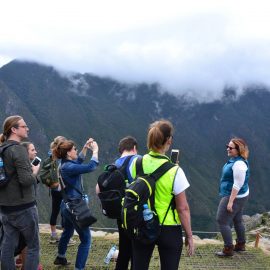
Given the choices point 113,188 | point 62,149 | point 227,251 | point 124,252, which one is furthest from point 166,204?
point 227,251

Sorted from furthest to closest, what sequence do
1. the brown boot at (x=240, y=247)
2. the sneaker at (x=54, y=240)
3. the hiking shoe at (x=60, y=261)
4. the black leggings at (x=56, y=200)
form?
the sneaker at (x=54, y=240) < the brown boot at (x=240, y=247) < the black leggings at (x=56, y=200) < the hiking shoe at (x=60, y=261)

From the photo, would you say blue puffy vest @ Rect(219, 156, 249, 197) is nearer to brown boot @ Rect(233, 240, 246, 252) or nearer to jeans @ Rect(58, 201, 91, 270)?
brown boot @ Rect(233, 240, 246, 252)

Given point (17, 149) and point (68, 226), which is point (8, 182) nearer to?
point (17, 149)

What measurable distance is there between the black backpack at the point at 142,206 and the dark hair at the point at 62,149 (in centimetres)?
266

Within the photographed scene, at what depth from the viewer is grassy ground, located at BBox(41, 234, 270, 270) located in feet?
29.0

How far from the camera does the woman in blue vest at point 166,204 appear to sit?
5.20 meters

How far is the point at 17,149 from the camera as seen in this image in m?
6.02

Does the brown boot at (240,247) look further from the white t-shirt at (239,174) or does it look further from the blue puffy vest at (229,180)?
the white t-shirt at (239,174)

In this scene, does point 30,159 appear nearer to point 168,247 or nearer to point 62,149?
point 62,149

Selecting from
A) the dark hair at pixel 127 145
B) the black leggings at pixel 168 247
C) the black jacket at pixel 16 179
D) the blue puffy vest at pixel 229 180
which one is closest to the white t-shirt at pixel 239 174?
the blue puffy vest at pixel 229 180

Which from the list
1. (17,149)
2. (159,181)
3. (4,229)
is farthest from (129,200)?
(4,229)

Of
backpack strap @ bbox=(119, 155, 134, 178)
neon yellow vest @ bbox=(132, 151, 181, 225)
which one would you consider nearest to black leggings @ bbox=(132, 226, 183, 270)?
neon yellow vest @ bbox=(132, 151, 181, 225)

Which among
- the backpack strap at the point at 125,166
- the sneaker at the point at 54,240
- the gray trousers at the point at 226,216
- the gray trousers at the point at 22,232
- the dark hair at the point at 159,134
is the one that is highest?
the dark hair at the point at 159,134

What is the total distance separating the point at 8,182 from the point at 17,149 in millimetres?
513
